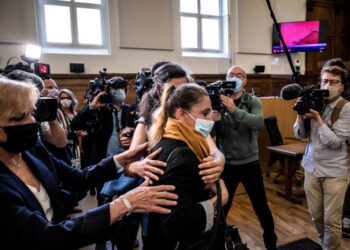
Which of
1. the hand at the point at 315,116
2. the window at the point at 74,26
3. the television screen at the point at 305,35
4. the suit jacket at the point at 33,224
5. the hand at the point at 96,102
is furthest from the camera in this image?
the television screen at the point at 305,35

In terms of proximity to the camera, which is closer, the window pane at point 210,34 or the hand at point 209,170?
the hand at point 209,170

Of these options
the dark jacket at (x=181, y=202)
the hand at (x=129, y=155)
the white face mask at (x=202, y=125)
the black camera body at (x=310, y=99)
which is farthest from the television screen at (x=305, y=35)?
the dark jacket at (x=181, y=202)

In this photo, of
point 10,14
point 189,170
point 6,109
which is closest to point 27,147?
point 6,109

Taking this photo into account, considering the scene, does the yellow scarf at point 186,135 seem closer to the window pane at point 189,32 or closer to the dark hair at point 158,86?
the dark hair at point 158,86

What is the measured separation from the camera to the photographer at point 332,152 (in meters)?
1.81

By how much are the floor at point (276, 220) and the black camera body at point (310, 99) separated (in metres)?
1.31

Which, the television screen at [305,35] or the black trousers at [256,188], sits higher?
the television screen at [305,35]

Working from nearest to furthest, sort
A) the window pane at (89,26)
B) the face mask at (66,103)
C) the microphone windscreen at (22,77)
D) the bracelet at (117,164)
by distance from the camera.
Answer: the bracelet at (117,164) → the microphone windscreen at (22,77) → the face mask at (66,103) → the window pane at (89,26)

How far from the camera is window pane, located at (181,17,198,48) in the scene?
252 inches

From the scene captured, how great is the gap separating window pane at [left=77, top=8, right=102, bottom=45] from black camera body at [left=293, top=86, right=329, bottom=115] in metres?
4.90

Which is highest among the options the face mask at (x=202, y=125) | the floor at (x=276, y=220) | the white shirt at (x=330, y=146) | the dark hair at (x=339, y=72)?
the dark hair at (x=339, y=72)

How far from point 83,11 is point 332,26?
6911 millimetres

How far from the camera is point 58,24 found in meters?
5.30

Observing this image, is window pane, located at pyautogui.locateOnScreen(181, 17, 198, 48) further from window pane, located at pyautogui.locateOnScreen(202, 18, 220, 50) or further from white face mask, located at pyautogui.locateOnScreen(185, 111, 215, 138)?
white face mask, located at pyautogui.locateOnScreen(185, 111, 215, 138)
